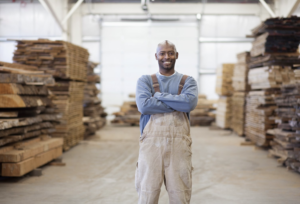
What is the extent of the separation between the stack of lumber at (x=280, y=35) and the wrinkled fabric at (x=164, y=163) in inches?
266

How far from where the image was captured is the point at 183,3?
1877 cm

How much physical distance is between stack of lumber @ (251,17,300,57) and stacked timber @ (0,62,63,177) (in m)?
5.39

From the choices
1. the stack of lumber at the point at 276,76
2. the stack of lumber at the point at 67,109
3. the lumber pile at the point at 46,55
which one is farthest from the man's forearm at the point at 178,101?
the stack of lumber at the point at 276,76

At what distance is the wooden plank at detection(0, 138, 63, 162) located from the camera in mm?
5973

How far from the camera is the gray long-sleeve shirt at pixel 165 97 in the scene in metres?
3.45

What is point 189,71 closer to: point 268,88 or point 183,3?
point 183,3

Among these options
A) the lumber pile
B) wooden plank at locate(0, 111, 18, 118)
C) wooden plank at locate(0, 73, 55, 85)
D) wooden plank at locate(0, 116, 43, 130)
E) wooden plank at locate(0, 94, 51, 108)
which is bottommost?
wooden plank at locate(0, 116, 43, 130)

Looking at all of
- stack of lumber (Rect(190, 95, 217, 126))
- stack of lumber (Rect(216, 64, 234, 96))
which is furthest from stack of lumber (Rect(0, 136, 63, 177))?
stack of lumber (Rect(190, 95, 217, 126))

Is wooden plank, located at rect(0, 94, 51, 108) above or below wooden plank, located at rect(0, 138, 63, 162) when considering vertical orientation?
above

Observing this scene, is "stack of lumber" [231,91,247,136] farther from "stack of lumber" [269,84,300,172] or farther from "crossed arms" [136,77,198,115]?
"crossed arms" [136,77,198,115]

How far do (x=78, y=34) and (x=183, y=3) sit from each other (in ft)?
18.1

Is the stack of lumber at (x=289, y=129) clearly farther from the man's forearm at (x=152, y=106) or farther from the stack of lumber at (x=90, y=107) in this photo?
the stack of lumber at (x=90, y=107)

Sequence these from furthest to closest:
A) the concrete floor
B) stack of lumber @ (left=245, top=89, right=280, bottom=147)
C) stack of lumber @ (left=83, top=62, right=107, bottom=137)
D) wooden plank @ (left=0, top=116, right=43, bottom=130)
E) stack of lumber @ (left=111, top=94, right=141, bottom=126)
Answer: stack of lumber @ (left=111, top=94, right=141, bottom=126) < stack of lumber @ (left=83, top=62, right=107, bottom=137) < stack of lumber @ (left=245, top=89, right=280, bottom=147) < wooden plank @ (left=0, top=116, right=43, bottom=130) < the concrete floor

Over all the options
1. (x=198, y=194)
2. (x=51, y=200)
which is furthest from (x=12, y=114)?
(x=198, y=194)
